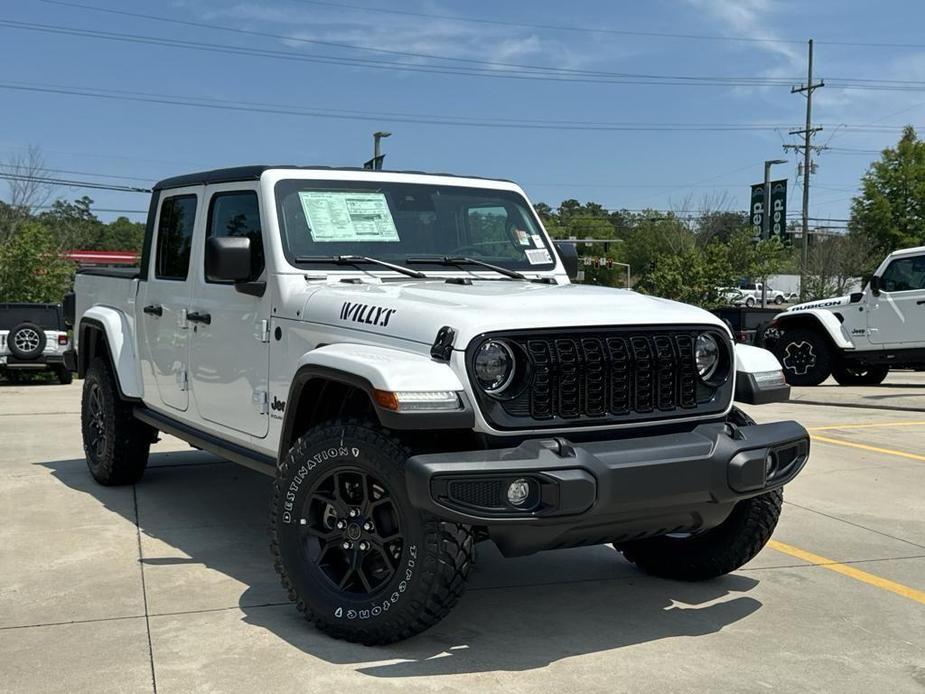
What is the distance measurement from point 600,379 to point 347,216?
181 cm

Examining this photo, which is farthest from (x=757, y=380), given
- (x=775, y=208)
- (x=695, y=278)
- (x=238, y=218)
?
(x=775, y=208)

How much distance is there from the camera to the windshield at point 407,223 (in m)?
5.09

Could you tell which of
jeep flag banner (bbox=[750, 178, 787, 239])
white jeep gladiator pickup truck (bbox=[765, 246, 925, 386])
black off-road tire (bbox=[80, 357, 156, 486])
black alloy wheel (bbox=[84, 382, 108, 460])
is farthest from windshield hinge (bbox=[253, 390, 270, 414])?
jeep flag banner (bbox=[750, 178, 787, 239])

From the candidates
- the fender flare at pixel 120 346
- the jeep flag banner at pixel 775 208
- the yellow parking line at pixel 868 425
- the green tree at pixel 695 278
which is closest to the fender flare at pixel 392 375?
the fender flare at pixel 120 346

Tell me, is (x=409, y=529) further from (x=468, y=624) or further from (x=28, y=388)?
(x=28, y=388)

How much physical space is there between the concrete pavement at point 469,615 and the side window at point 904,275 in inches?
368

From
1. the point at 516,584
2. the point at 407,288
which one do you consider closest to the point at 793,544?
the point at 516,584

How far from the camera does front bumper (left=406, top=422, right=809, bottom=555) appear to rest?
11.7ft

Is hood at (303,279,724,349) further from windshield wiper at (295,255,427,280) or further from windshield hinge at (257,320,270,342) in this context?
windshield hinge at (257,320,270,342)

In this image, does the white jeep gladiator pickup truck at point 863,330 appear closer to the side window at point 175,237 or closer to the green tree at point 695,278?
the side window at point 175,237

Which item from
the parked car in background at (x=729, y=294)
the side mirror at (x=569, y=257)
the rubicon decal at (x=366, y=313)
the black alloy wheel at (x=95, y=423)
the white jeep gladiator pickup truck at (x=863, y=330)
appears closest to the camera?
the rubicon decal at (x=366, y=313)

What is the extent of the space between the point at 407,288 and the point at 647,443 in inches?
53.5

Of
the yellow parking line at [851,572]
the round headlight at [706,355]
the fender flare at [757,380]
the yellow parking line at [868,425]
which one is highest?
the round headlight at [706,355]

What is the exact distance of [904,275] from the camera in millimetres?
15570
